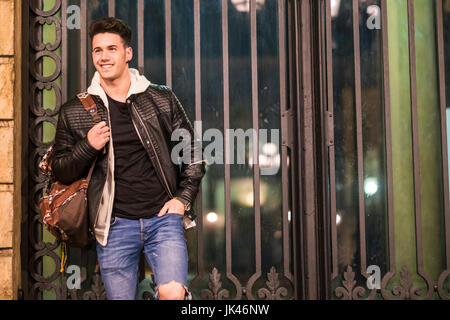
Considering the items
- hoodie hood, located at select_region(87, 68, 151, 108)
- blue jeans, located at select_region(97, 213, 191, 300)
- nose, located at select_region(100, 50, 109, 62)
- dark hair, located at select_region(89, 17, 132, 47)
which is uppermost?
dark hair, located at select_region(89, 17, 132, 47)

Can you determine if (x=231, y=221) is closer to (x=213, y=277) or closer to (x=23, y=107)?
(x=213, y=277)

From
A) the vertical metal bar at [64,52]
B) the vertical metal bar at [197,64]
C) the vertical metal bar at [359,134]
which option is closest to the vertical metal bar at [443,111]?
the vertical metal bar at [359,134]

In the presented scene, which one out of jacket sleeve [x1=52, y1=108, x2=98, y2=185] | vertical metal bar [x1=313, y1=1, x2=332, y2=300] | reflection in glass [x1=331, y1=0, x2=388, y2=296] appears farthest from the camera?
reflection in glass [x1=331, y1=0, x2=388, y2=296]

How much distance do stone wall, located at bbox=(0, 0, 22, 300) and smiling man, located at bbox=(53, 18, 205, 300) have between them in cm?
51

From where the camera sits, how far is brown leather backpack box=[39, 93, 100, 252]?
3.17 m

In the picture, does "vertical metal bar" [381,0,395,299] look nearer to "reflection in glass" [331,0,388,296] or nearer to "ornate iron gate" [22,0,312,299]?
"reflection in glass" [331,0,388,296]

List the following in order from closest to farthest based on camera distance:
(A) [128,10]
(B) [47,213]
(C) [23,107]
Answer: (B) [47,213] → (C) [23,107] → (A) [128,10]

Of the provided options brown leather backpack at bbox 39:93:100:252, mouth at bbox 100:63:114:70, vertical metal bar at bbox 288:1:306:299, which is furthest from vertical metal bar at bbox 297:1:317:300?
brown leather backpack at bbox 39:93:100:252

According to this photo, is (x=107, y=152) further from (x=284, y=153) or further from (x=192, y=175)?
(x=284, y=153)

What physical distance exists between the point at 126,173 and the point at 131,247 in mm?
482

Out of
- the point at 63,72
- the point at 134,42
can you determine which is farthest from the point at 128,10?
the point at 63,72

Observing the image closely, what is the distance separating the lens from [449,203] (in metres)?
3.95

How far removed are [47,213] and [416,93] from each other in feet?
9.62

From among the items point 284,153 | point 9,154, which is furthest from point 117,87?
point 284,153
